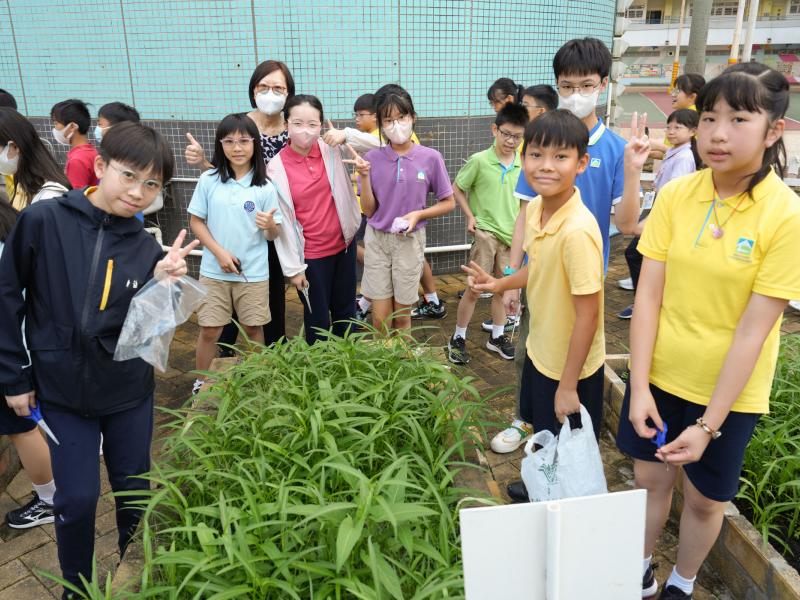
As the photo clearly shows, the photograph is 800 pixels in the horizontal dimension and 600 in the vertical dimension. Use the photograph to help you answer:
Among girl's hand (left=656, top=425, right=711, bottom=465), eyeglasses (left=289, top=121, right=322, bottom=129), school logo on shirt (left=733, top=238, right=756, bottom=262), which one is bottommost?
girl's hand (left=656, top=425, right=711, bottom=465)

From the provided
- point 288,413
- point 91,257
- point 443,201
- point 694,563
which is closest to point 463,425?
point 288,413

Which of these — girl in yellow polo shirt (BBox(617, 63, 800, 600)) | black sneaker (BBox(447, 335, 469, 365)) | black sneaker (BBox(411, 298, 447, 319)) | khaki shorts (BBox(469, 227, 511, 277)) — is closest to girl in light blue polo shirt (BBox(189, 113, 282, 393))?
black sneaker (BBox(447, 335, 469, 365))

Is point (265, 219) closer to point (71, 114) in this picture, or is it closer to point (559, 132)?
point (559, 132)

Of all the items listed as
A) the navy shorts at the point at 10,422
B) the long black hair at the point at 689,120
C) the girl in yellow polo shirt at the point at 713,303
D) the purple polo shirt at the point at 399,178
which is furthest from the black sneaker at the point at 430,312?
the navy shorts at the point at 10,422

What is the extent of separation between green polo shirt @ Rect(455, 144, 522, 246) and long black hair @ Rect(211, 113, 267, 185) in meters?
1.58

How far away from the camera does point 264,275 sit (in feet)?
12.4

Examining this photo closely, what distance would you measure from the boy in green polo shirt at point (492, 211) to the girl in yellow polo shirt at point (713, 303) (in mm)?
2235

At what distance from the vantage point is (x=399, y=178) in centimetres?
405

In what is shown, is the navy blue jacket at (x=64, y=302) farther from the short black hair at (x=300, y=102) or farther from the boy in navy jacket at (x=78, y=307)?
the short black hair at (x=300, y=102)

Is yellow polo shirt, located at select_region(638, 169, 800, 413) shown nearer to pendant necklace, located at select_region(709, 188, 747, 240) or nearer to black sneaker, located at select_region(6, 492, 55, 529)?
pendant necklace, located at select_region(709, 188, 747, 240)

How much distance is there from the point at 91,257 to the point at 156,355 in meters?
0.42

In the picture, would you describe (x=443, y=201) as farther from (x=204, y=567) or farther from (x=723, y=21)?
(x=723, y=21)

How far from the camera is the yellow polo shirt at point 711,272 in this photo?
1859 millimetres

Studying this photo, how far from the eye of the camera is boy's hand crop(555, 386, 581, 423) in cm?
247
